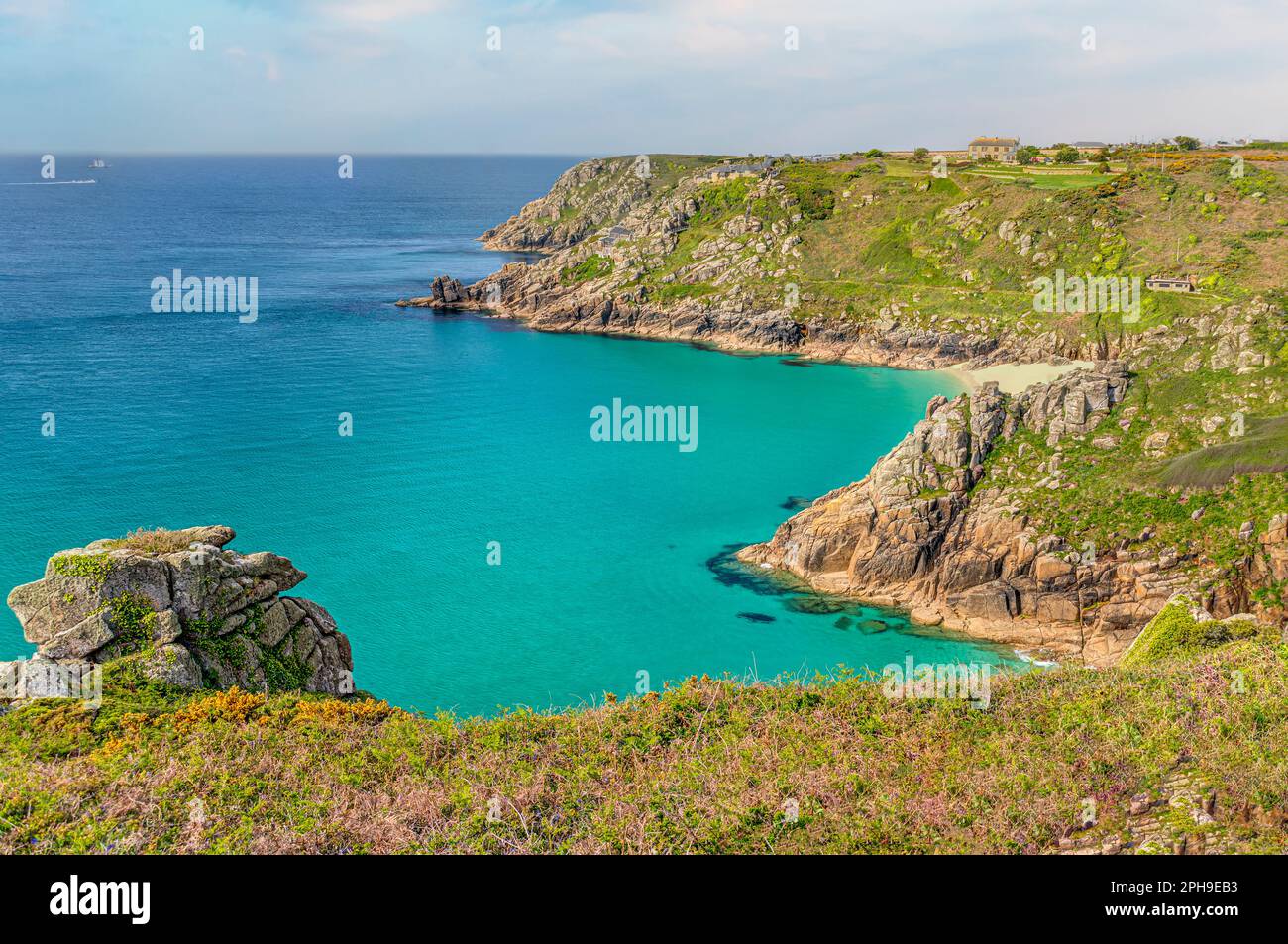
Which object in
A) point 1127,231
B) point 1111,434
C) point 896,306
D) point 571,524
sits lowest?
point 571,524

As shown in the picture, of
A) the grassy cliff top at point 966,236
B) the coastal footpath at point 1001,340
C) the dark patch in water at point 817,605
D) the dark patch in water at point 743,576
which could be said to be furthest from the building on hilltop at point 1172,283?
the dark patch in water at point 817,605

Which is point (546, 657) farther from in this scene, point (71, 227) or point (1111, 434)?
point (71, 227)

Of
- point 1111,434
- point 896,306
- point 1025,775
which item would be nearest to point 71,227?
point 896,306

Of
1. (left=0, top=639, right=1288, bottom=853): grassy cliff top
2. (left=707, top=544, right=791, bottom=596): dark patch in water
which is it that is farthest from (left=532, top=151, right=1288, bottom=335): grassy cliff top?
(left=0, top=639, right=1288, bottom=853): grassy cliff top

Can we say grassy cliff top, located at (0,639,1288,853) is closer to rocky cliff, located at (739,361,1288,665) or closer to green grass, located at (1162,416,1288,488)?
rocky cliff, located at (739,361,1288,665)

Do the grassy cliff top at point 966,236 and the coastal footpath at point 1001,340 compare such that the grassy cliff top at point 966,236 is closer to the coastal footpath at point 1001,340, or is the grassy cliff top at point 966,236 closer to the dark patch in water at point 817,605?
the coastal footpath at point 1001,340

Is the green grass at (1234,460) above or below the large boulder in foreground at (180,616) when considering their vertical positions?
above
